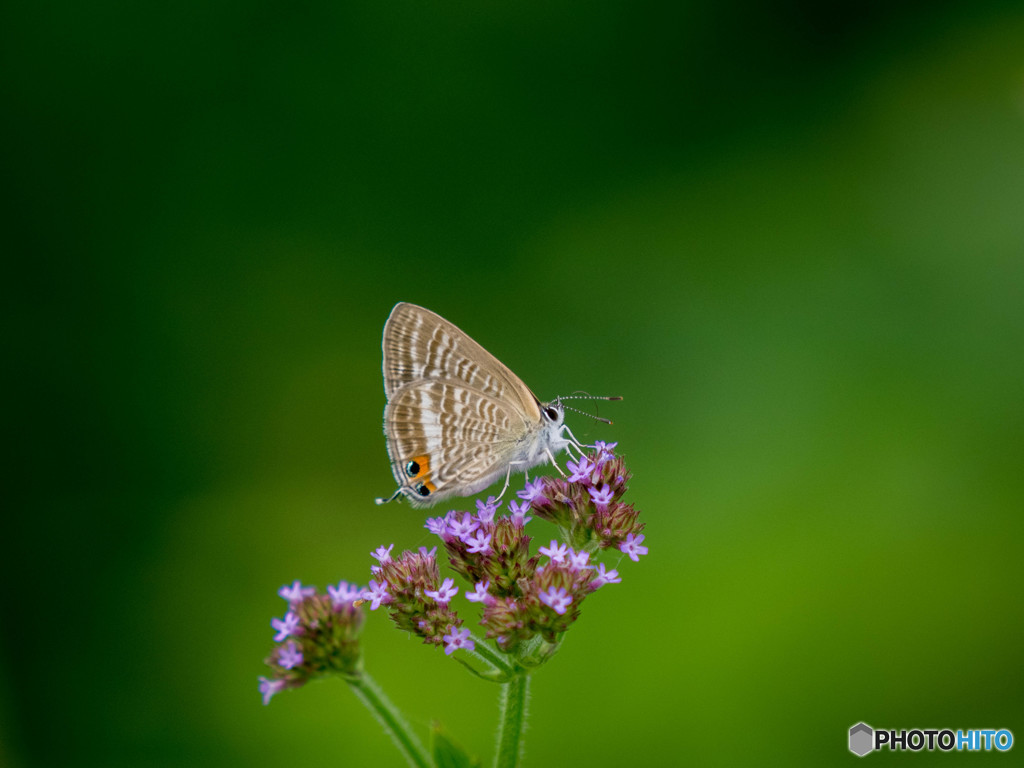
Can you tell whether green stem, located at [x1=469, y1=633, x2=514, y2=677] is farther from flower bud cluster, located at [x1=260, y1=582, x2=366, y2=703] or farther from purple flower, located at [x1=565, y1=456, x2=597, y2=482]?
purple flower, located at [x1=565, y1=456, x2=597, y2=482]

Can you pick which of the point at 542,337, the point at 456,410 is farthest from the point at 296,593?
the point at 542,337

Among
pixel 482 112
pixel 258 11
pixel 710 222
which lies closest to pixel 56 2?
pixel 258 11

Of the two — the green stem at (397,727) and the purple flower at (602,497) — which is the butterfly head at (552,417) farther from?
the green stem at (397,727)

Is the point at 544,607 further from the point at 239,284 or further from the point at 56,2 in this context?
the point at 56,2

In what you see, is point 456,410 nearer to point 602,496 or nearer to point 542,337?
point 602,496

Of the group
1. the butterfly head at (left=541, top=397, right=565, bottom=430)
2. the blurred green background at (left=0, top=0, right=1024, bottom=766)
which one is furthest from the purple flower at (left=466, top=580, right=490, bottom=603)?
the blurred green background at (left=0, top=0, right=1024, bottom=766)
